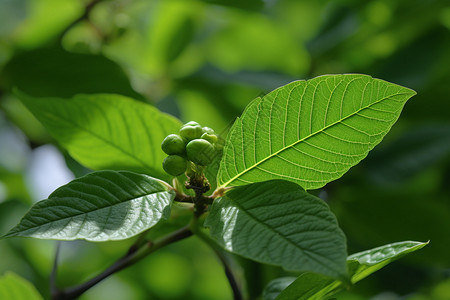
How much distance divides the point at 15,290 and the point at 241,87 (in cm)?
116

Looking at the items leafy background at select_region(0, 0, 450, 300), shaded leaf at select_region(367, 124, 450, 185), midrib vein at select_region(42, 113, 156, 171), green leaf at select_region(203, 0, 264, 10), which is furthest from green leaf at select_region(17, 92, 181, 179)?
shaded leaf at select_region(367, 124, 450, 185)

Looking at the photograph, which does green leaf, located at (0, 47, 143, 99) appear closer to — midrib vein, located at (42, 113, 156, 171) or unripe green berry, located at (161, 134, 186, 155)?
midrib vein, located at (42, 113, 156, 171)

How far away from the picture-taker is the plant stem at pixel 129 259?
0.94 meters

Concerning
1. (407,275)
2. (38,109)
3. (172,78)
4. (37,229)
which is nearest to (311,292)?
(37,229)

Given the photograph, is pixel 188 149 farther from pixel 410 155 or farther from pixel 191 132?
pixel 410 155

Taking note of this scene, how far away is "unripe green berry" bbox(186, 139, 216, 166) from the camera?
78 centimetres

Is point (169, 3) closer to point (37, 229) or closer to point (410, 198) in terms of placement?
point (410, 198)

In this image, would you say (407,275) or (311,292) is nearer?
(311,292)

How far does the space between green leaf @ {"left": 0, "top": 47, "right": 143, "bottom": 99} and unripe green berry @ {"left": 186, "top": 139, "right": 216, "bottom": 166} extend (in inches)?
20.7

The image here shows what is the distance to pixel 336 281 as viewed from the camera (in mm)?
813

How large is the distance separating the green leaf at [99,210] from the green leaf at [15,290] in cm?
45

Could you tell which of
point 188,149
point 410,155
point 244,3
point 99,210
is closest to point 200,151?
point 188,149

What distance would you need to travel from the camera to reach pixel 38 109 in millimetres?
1046

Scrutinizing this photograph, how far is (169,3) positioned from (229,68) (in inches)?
19.2
